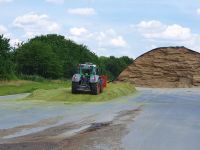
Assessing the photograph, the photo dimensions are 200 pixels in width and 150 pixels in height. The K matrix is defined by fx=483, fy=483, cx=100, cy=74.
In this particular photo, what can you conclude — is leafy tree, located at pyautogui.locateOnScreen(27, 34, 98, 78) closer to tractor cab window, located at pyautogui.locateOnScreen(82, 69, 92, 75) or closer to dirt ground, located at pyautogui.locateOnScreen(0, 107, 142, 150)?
tractor cab window, located at pyautogui.locateOnScreen(82, 69, 92, 75)

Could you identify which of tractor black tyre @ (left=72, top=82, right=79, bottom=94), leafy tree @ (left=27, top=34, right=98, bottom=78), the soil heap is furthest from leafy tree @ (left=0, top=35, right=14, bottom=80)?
leafy tree @ (left=27, top=34, right=98, bottom=78)

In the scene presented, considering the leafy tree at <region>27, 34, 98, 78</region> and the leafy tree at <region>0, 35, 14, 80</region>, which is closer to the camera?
the leafy tree at <region>0, 35, 14, 80</region>

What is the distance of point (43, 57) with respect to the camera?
80750 mm

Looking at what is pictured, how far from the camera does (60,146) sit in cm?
1093

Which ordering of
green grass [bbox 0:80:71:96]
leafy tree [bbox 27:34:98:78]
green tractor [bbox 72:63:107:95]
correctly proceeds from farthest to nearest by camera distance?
leafy tree [bbox 27:34:98:78]
green grass [bbox 0:80:71:96]
green tractor [bbox 72:63:107:95]

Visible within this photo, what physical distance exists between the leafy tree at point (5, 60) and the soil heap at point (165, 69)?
549 inches

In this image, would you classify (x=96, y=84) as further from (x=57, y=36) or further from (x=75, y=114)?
(x=57, y=36)

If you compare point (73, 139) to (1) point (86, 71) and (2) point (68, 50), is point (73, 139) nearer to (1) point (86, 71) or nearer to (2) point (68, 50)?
(1) point (86, 71)

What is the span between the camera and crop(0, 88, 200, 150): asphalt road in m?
11.3

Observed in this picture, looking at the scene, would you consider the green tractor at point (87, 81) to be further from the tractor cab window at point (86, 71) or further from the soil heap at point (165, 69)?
the soil heap at point (165, 69)

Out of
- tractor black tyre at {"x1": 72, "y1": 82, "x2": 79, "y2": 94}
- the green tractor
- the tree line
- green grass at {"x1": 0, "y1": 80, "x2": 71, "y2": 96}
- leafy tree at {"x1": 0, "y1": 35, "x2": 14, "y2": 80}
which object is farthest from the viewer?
the tree line

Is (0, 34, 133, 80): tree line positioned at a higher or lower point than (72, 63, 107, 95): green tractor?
higher

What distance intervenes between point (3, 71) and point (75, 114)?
134 ft

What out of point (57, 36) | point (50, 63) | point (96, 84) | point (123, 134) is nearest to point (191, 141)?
point (123, 134)
